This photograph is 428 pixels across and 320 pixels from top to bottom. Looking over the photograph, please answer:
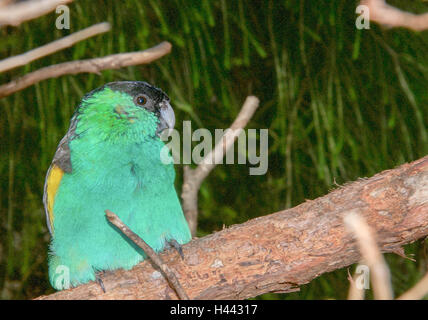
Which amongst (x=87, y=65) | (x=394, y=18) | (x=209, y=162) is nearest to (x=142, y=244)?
(x=394, y=18)

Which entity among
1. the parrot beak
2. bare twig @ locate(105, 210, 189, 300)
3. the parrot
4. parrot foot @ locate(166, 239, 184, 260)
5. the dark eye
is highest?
the dark eye

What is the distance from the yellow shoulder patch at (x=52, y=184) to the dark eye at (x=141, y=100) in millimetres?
340

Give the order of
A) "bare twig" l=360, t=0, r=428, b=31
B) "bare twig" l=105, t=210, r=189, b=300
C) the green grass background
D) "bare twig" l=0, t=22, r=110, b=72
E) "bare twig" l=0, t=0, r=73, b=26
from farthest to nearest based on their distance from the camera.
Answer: the green grass background < "bare twig" l=0, t=22, r=110, b=72 < "bare twig" l=105, t=210, r=189, b=300 < "bare twig" l=0, t=0, r=73, b=26 < "bare twig" l=360, t=0, r=428, b=31

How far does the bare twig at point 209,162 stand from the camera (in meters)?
1.81

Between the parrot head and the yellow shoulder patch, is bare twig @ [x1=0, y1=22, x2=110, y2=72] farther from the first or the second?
the yellow shoulder patch

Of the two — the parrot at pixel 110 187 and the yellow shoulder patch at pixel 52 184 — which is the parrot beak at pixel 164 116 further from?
the yellow shoulder patch at pixel 52 184

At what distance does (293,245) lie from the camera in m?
1.36

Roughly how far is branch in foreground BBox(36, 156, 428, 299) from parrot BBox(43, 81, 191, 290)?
0.16 m

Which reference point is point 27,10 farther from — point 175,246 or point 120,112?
point 120,112

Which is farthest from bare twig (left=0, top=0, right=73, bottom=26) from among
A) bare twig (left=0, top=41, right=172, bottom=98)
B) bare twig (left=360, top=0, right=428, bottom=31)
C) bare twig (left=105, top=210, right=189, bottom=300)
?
bare twig (left=0, top=41, right=172, bottom=98)

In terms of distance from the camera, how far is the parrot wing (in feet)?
5.82
